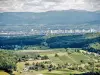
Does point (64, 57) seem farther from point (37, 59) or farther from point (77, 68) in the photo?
point (77, 68)

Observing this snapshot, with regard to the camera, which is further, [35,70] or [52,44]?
[52,44]

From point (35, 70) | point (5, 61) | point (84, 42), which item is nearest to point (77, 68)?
point (35, 70)

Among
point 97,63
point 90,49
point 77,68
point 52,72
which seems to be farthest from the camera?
point 90,49

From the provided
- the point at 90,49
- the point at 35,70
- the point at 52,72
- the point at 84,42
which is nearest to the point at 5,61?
the point at 35,70

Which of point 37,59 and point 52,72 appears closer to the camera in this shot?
point 52,72

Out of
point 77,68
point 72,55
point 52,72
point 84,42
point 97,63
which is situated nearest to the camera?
point 52,72

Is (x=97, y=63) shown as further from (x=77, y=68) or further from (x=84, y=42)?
(x=84, y=42)

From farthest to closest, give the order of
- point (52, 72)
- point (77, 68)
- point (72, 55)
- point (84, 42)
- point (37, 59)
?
point (84, 42) → point (72, 55) → point (37, 59) → point (77, 68) → point (52, 72)

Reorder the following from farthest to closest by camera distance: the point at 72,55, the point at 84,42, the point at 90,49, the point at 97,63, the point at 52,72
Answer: the point at 84,42
the point at 90,49
the point at 72,55
the point at 97,63
the point at 52,72

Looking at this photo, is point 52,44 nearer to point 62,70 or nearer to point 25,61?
point 25,61
